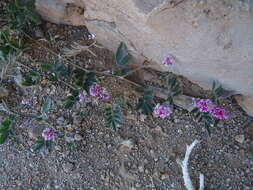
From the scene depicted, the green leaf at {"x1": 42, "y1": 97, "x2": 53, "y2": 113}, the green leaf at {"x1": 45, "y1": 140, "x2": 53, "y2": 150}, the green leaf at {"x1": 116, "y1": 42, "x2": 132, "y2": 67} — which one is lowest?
the green leaf at {"x1": 45, "y1": 140, "x2": 53, "y2": 150}

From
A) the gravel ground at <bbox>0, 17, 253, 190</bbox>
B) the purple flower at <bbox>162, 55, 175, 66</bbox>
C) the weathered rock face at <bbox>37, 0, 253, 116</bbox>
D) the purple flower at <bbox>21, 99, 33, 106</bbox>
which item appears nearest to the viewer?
the weathered rock face at <bbox>37, 0, 253, 116</bbox>

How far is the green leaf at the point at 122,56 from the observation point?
1.77 meters

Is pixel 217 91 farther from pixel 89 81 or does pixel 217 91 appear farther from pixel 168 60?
pixel 89 81

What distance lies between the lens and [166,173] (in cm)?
182

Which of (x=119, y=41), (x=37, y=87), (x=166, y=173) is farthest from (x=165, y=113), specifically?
(x=37, y=87)

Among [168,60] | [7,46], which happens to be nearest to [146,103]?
[168,60]

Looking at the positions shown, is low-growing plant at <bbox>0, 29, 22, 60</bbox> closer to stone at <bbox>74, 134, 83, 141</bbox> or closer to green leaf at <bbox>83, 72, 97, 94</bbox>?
green leaf at <bbox>83, 72, 97, 94</bbox>

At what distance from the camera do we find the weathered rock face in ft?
4.94

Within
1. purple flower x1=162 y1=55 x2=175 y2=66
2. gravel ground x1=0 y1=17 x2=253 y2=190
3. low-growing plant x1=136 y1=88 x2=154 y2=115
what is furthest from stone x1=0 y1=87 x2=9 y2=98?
purple flower x1=162 y1=55 x2=175 y2=66

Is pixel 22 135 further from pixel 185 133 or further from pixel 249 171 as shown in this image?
pixel 249 171

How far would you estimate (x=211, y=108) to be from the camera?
1.78 meters

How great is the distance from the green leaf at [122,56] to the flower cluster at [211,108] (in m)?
0.37

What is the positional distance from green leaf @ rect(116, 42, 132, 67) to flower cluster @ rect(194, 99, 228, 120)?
1.23 ft

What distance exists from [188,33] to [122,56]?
35 centimetres
